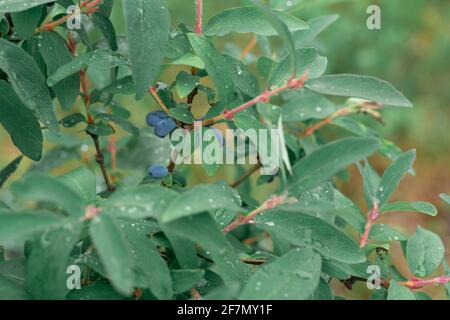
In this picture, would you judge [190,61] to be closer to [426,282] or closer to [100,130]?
[100,130]

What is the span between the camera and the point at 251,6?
1.24 m

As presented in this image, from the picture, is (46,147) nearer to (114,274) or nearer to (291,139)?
(291,139)

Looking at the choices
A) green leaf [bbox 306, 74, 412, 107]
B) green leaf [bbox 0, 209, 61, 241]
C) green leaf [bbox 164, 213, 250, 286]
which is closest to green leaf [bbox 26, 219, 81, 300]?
green leaf [bbox 0, 209, 61, 241]

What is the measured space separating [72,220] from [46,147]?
2.72 metres

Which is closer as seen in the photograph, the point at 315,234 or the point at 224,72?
the point at 315,234

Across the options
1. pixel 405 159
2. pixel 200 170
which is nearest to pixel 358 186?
pixel 200 170

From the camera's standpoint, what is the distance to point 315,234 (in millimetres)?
1078

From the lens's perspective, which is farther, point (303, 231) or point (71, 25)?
point (71, 25)

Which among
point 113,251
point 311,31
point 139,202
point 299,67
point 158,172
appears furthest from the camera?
point 311,31

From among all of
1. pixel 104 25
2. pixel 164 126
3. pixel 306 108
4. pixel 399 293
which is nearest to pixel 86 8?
pixel 104 25

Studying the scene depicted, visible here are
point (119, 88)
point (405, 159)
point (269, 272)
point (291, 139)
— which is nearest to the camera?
point (269, 272)

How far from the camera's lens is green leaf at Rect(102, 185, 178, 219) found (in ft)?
3.03

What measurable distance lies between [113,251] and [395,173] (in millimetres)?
579

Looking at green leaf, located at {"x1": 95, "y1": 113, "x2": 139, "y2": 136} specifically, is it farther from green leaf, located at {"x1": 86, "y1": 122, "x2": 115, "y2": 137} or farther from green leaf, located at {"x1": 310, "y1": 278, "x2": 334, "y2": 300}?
green leaf, located at {"x1": 310, "y1": 278, "x2": 334, "y2": 300}
